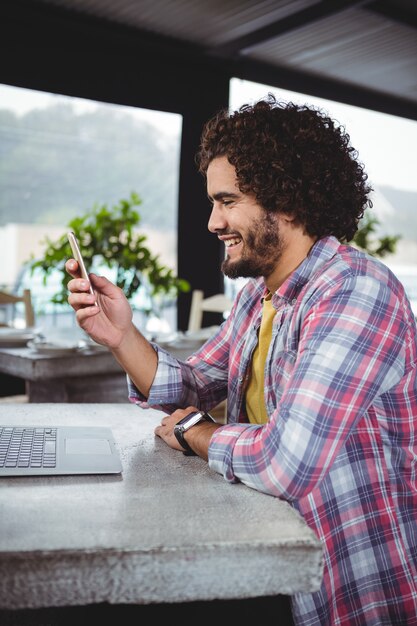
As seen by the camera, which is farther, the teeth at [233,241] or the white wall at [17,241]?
the white wall at [17,241]

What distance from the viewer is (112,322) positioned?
151cm

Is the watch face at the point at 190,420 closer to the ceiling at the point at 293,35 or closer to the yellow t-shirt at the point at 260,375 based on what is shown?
the yellow t-shirt at the point at 260,375

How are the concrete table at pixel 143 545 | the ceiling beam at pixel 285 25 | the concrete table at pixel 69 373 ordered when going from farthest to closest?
1. the ceiling beam at pixel 285 25
2. the concrete table at pixel 69 373
3. the concrete table at pixel 143 545

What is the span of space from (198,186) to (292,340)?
4.90 meters

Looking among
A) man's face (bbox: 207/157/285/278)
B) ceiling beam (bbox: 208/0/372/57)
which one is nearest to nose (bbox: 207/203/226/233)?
man's face (bbox: 207/157/285/278)

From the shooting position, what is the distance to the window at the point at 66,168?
26.9 feet

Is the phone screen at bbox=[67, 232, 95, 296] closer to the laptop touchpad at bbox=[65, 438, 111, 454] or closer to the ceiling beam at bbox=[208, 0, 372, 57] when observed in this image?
the laptop touchpad at bbox=[65, 438, 111, 454]

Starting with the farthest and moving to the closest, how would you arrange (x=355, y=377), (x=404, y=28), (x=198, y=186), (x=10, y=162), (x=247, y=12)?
(x=10, y=162), (x=198, y=186), (x=404, y=28), (x=247, y=12), (x=355, y=377)

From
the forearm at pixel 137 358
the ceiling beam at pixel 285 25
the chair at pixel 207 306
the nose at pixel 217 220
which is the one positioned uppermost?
the ceiling beam at pixel 285 25

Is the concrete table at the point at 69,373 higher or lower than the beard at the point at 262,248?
lower

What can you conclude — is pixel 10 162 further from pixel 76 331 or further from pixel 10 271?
pixel 76 331

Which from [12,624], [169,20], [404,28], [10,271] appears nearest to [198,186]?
[169,20]

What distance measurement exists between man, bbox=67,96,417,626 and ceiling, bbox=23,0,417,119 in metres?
3.67

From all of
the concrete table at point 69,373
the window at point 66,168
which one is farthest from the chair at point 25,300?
the window at point 66,168
